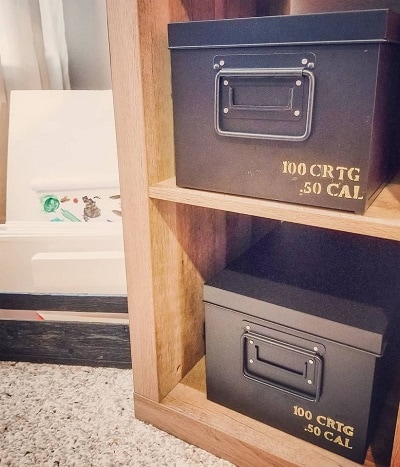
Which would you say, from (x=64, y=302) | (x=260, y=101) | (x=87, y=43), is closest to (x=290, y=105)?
(x=260, y=101)

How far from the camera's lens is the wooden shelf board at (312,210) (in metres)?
0.54

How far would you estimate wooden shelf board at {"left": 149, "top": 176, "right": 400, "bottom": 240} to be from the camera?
0.54 metres

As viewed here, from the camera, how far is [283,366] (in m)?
0.71

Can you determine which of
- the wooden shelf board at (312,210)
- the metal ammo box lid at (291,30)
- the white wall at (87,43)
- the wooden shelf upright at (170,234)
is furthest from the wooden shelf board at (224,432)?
the white wall at (87,43)

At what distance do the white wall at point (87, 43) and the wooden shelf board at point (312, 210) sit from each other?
624 mm

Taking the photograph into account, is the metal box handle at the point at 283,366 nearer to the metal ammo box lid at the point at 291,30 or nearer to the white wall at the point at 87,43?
the metal ammo box lid at the point at 291,30

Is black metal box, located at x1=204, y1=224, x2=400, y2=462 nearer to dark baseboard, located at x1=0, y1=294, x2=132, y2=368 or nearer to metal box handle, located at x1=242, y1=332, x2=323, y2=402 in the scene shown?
metal box handle, located at x1=242, y1=332, x2=323, y2=402

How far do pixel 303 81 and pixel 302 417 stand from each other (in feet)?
1.55

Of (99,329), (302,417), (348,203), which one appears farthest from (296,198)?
(99,329)

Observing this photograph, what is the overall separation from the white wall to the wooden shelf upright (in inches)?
18.6

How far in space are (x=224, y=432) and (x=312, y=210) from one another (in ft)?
1.25

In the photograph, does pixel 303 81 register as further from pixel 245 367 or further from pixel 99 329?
pixel 99 329

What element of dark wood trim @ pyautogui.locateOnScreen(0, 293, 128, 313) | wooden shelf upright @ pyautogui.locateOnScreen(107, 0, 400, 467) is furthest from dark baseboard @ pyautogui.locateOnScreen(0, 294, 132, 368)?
wooden shelf upright @ pyautogui.locateOnScreen(107, 0, 400, 467)

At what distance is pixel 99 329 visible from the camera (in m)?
0.93
